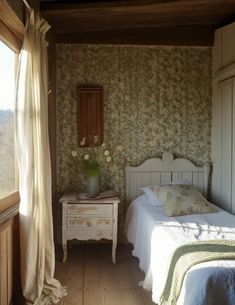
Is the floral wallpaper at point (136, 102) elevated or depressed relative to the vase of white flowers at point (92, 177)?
elevated

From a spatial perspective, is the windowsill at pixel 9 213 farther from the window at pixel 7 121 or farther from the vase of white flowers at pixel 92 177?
the vase of white flowers at pixel 92 177

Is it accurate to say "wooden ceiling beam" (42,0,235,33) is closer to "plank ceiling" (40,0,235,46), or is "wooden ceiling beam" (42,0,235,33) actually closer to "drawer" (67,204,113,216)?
"plank ceiling" (40,0,235,46)

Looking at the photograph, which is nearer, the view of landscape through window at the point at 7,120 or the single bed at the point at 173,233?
the single bed at the point at 173,233

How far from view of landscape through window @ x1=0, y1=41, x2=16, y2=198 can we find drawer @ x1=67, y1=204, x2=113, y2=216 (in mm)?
883

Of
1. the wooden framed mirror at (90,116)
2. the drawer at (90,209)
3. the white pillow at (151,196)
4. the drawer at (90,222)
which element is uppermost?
the wooden framed mirror at (90,116)

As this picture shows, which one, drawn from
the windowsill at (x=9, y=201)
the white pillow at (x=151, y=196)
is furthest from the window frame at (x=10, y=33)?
the white pillow at (x=151, y=196)

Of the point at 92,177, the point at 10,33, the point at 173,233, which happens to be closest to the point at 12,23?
the point at 10,33

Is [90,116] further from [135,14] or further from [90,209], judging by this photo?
[135,14]

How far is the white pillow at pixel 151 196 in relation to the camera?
3768mm

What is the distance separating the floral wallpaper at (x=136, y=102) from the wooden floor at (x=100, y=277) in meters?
0.50

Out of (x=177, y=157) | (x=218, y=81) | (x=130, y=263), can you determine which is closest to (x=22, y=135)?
(x=130, y=263)

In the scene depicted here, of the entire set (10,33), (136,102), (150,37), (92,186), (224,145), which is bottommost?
(92,186)

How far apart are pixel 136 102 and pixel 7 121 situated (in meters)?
1.84

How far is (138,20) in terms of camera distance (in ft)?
12.7
